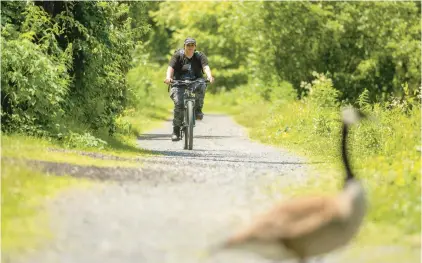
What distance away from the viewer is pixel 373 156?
482 inches

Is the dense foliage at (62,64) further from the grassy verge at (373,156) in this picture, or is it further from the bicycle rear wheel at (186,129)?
the grassy verge at (373,156)

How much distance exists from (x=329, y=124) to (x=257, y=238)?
1342cm

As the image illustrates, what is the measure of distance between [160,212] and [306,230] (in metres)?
2.39

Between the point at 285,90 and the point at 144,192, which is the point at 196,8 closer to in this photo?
the point at 285,90

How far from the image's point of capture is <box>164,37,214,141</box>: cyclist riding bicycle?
16.1 meters

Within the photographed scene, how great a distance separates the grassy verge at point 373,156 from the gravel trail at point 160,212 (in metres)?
0.79

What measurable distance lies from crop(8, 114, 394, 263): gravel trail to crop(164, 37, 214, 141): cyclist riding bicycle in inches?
146

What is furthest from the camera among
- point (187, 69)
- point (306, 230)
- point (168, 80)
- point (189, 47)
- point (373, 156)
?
point (187, 69)

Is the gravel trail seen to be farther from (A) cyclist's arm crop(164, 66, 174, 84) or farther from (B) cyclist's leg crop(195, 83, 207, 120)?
(B) cyclist's leg crop(195, 83, 207, 120)

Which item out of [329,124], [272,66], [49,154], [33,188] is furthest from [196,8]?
[33,188]

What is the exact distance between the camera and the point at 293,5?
31.8 metres

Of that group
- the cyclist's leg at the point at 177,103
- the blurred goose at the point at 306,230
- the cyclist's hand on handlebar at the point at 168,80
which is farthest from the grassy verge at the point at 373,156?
the cyclist's hand on handlebar at the point at 168,80

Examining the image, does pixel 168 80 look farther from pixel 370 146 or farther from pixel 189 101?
pixel 370 146

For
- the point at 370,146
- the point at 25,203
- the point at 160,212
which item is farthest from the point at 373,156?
the point at 25,203
